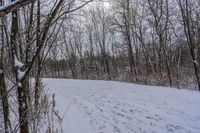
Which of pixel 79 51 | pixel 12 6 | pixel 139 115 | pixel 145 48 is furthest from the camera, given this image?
pixel 79 51

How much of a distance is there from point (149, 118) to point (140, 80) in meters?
8.70

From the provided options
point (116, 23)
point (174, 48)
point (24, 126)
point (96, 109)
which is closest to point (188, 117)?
point (96, 109)

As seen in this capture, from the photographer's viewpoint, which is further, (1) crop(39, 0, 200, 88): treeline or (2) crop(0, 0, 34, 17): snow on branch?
(1) crop(39, 0, 200, 88): treeline

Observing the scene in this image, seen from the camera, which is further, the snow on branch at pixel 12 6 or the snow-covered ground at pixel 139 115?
the snow-covered ground at pixel 139 115

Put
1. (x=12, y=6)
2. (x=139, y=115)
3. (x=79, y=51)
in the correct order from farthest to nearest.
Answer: (x=79, y=51), (x=139, y=115), (x=12, y=6)

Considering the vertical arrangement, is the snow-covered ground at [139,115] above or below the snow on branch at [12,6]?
below

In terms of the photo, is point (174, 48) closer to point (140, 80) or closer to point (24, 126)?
point (140, 80)

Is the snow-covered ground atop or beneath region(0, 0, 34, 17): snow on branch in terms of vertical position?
beneath

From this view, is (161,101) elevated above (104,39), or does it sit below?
below

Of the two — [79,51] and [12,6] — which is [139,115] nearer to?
[12,6]

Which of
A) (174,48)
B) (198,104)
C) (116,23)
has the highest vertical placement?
(116,23)

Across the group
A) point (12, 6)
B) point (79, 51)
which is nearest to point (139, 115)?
point (12, 6)

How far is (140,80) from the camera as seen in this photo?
45.9 ft

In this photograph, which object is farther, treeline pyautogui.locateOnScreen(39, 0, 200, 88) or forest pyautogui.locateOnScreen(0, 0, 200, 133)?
treeline pyautogui.locateOnScreen(39, 0, 200, 88)
